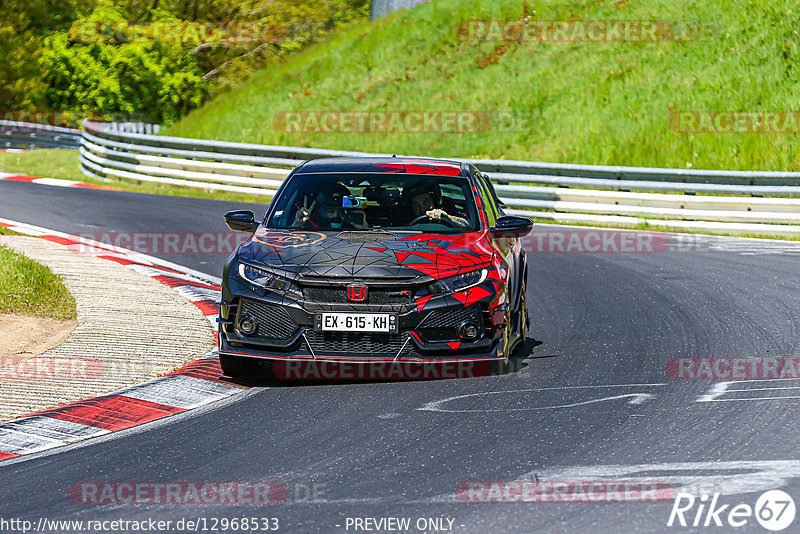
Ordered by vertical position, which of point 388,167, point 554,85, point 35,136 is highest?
point 554,85

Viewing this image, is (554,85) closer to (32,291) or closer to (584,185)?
(584,185)

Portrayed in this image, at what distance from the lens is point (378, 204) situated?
855 cm

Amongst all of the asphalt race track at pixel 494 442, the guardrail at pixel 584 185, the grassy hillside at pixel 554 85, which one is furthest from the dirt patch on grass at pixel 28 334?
the grassy hillside at pixel 554 85

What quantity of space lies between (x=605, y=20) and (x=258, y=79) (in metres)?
11.1

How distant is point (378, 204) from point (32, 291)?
12.3 feet

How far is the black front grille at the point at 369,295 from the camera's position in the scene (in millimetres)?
7273

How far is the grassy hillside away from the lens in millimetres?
23969

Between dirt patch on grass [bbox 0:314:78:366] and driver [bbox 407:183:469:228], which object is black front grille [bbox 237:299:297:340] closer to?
driver [bbox 407:183:469:228]

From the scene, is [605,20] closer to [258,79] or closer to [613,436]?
[258,79]

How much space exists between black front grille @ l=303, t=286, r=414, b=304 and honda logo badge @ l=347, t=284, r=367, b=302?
0.02 metres

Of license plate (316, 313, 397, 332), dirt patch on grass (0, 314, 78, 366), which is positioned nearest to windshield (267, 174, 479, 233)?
license plate (316, 313, 397, 332)

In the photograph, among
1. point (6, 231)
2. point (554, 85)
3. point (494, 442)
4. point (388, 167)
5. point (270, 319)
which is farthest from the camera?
point (554, 85)

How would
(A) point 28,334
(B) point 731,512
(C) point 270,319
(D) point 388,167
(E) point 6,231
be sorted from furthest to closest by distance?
(E) point 6,231, (A) point 28,334, (D) point 388,167, (C) point 270,319, (B) point 731,512

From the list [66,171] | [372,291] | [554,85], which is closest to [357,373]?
[372,291]
